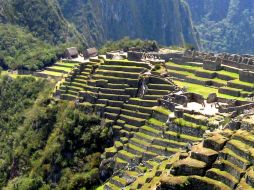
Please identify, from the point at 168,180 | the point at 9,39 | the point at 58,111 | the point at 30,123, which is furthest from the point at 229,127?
the point at 9,39

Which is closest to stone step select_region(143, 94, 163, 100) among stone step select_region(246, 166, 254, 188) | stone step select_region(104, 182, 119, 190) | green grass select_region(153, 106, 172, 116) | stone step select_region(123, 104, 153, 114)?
stone step select_region(123, 104, 153, 114)

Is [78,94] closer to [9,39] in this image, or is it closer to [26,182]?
[26,182]

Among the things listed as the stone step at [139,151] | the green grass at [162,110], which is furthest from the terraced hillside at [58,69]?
the stone step at [139,151]

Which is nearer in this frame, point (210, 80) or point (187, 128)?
point (187, 128)

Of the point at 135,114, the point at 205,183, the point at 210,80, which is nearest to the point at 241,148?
the point at 205,183

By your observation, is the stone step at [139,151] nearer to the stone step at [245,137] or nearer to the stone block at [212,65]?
the stone step at [245,137]

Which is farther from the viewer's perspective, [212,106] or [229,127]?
[212,106]

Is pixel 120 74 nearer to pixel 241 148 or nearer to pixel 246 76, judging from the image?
pixel 246 76
